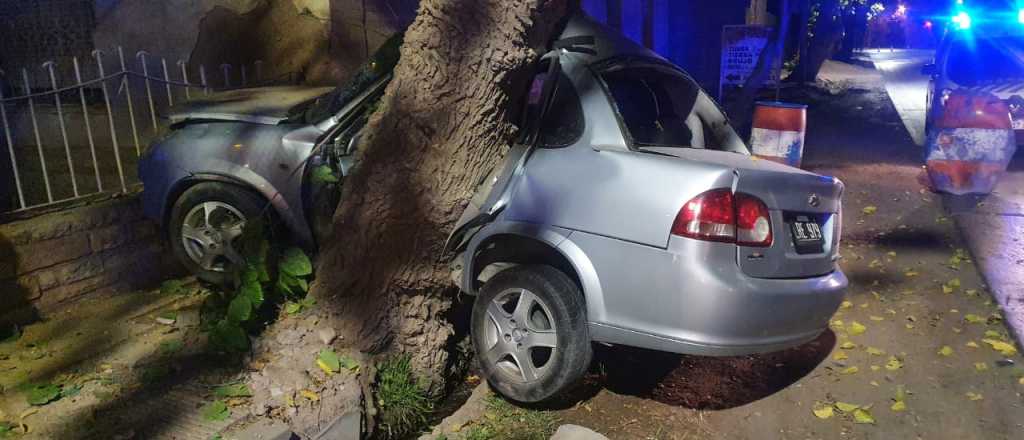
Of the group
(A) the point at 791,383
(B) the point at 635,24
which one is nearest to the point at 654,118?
(A) the point at 791,383

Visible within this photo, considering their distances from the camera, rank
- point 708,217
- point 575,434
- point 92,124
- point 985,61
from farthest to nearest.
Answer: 1. point 985,61
2. point 92,124
3. point 575,434
4. point 708,217

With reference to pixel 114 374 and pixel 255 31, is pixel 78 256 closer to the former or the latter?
pixel 114 374

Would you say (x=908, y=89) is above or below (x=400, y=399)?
below

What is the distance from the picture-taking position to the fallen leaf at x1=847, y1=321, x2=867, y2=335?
5.06 m

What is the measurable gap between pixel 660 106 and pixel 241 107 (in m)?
2.84

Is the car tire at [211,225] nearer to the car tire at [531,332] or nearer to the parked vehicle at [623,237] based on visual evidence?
the parked vehicle at [623,237]

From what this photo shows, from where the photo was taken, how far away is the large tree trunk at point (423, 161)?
161 inches

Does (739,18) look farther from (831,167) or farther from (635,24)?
(831,167)

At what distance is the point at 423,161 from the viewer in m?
4.22

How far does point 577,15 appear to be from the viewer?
4566mm

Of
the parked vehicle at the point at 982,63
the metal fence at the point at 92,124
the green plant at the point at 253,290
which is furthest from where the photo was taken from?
the parked vehicle at the point at 982,63

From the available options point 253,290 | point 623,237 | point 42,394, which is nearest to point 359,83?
point 253,290

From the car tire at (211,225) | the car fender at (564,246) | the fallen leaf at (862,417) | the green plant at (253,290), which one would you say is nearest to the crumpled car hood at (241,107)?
the car tire at (211,225)

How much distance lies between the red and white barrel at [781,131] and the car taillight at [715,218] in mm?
3674
